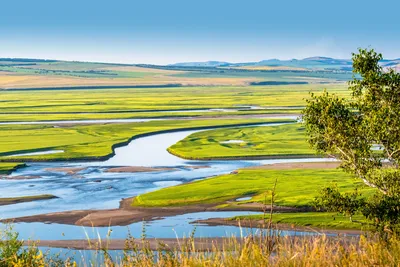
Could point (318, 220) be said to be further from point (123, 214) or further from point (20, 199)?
point (20, 199)

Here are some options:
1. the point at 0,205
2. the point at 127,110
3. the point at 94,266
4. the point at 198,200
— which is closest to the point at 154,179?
the point at 198,200

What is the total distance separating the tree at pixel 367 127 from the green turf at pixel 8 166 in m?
43.3

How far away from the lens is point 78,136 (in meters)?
87.1

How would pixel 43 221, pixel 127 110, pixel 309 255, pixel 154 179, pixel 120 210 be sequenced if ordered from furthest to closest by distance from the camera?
pixel 127 110 < pixel 154 179 < pixel 120 210 < pixel 43 221 < pixel 309 255

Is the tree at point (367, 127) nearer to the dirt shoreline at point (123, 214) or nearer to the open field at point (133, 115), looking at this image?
the dirt shoreline at point (123, 214)

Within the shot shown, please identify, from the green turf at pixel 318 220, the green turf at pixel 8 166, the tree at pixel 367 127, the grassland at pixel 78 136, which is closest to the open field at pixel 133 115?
the grassland at pixel 78 136

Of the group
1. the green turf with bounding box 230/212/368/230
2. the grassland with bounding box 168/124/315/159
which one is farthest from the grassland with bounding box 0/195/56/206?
the grassland with bounding box 168/124/315/159

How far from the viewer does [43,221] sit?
40625 millimetres

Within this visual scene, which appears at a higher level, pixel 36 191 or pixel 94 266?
pixel 94 266

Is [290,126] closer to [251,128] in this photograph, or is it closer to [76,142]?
[251,128]

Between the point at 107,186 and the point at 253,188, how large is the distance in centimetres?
1140

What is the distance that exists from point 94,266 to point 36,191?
1698 inches

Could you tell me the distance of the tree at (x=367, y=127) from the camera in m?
→ 20.9

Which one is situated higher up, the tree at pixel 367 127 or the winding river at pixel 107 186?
the tree at pixel 367 127
